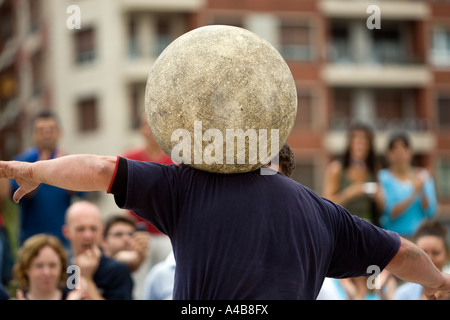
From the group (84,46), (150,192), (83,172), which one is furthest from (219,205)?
(84,46)

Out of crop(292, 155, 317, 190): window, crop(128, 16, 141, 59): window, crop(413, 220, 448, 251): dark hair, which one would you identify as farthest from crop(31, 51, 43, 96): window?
crop(413, 220, 448, 251): dark hair

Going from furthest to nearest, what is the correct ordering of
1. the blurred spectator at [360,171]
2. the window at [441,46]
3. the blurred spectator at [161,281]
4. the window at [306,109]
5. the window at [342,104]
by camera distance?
1. the window at [441,46]
2. the window at [342,104]
3. the window at [306,109]
4. the blurred spectator at [360,171]
5. the blurred spectator at [161,281]

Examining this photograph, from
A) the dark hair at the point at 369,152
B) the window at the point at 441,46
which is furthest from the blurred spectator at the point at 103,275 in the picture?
the window at the point at 441,46

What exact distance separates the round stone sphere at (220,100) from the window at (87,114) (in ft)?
95.7

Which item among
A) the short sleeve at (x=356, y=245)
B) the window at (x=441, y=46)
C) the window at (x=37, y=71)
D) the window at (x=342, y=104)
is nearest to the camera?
the short sleeve at (x=356, y=245)

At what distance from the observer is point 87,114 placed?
108 ft

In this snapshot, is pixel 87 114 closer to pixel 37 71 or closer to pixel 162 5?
pixel 37 71

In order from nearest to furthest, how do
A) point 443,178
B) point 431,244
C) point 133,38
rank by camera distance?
point 431,244
point 133,38
point 443,178

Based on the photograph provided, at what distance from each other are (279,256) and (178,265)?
1.40 ft

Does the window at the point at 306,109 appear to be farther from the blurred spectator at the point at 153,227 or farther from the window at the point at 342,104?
the blurred spectator at the point at 153,227

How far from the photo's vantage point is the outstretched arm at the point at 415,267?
392cm

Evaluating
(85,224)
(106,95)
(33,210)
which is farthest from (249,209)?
(106,95)

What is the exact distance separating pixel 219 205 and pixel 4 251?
5.03 meters

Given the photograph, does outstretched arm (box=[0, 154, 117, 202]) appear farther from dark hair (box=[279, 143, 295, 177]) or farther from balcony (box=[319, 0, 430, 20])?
balcony (box=[319, 0, 430, 20])
